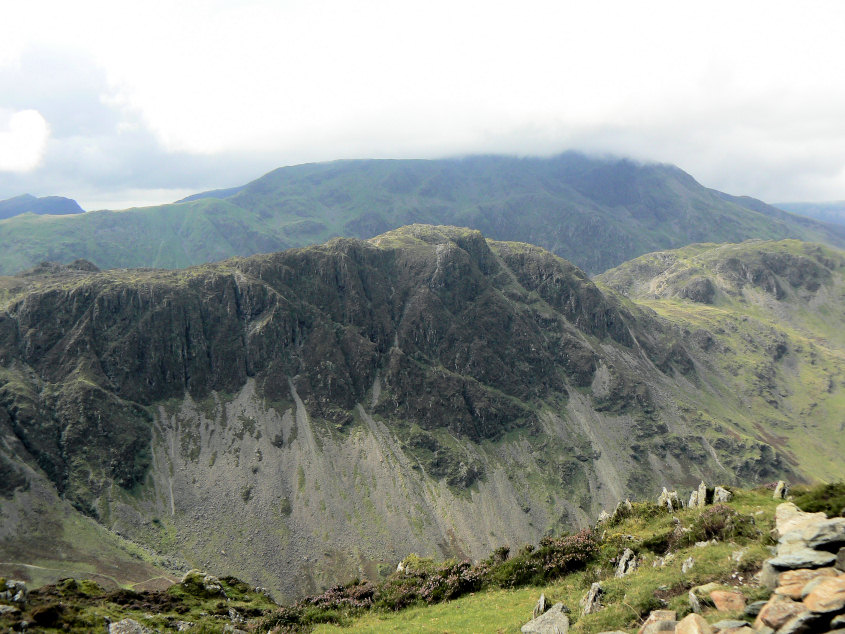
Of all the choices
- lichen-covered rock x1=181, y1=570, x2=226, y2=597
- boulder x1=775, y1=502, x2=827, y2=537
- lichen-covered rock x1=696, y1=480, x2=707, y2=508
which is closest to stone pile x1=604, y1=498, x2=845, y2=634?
boulder x1=775, y1=502, x2=827, y2=537

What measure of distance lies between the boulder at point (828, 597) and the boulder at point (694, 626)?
11.7 feet

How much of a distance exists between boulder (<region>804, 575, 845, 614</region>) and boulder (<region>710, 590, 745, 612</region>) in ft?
13.4

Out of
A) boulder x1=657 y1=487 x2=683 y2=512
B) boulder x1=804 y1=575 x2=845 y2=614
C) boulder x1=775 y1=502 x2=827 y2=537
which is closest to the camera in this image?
boulder x1=804 y1=575 x2=845 y2=614

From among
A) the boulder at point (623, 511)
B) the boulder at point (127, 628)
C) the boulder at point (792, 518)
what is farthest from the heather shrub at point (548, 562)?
the boulder at point (127, 628)

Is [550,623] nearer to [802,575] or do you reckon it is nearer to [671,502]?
[802,575]

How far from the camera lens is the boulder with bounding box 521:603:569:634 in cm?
2548

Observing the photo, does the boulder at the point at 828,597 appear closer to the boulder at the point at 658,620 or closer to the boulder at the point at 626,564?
the boulder at the point at 658,620

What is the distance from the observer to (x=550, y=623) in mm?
26422

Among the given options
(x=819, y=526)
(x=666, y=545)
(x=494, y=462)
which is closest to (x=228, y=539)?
(x=494, y=462)

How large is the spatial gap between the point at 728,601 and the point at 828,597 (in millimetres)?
5699

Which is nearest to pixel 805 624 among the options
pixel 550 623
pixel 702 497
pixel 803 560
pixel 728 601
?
pixel 803 560

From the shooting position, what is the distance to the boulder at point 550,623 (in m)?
25.5

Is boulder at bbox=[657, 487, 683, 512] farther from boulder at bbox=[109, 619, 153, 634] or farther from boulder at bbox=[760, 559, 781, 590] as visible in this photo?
boulder at bbox=[109, 619, 153, 634]

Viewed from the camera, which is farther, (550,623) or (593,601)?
(593,601)
